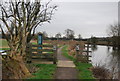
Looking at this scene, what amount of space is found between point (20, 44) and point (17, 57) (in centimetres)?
225

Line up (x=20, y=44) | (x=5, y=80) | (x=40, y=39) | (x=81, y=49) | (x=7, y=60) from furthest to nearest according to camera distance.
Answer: (x=40, y=39) < (x=81, y=49) < (x=20, y=44) < (x=7, y=60) < (x=5, y=80)

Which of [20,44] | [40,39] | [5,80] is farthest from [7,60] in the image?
[40,39]

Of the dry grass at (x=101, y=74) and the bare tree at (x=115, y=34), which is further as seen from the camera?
the bare tree at (x=115, y=34)

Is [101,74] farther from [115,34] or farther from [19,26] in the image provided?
[115,34]

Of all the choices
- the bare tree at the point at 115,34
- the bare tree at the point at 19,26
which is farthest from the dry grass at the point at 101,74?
the bare tree at the point at 115,34

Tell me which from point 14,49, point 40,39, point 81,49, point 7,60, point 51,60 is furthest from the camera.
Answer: point 40,39

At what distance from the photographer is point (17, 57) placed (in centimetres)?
988

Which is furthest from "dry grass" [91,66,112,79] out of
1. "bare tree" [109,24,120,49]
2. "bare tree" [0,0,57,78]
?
"bare tree" [109,24,120,49]

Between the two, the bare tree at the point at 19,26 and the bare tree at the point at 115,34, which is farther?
the bare tree at the point at 115,34

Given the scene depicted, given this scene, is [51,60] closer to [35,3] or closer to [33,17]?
[33,17]

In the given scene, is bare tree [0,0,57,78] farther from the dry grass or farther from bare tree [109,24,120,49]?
bare tree [109,24,120,49]

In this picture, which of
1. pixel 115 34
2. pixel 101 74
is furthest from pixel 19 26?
pixel 115 34

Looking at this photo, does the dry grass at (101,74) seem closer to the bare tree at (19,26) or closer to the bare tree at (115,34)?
the bare tree at (19,26)

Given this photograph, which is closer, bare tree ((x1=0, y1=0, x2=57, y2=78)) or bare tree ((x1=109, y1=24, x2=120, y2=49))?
bare tree ((x1=0, y1=0, x2=57, y2=78))
